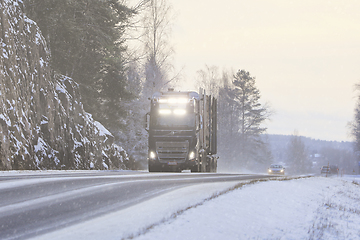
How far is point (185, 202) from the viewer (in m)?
8.81

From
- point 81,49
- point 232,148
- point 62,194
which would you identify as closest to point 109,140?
point 81,49

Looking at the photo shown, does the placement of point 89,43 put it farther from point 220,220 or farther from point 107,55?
point 220,220

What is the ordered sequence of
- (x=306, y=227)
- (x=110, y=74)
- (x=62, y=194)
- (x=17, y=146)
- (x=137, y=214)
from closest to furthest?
1. (x=137, y=214)
2. (x=306, y=227)
3. (x=62, y=194)
4. (x=17, y=146)
5. (x=110, y=74)

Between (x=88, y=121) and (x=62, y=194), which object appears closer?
(x=62, y=194)

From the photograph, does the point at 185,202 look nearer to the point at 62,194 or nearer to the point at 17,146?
the point at 62,194

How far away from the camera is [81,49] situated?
2609 cm

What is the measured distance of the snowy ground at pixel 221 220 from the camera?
600cm

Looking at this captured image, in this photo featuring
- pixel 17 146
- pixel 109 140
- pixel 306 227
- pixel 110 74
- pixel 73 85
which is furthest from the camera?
pixel 110 74

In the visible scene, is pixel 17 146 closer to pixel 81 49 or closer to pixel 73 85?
pixel 73 85

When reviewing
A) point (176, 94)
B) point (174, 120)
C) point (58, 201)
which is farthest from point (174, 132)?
point (58, 201)

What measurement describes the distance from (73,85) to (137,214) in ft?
54.2

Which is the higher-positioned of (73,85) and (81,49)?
(81,49)

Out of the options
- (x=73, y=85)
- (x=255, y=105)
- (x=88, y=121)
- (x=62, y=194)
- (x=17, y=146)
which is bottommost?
(x=62, y=194)

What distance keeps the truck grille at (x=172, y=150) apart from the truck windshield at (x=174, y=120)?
→ 0.89m
